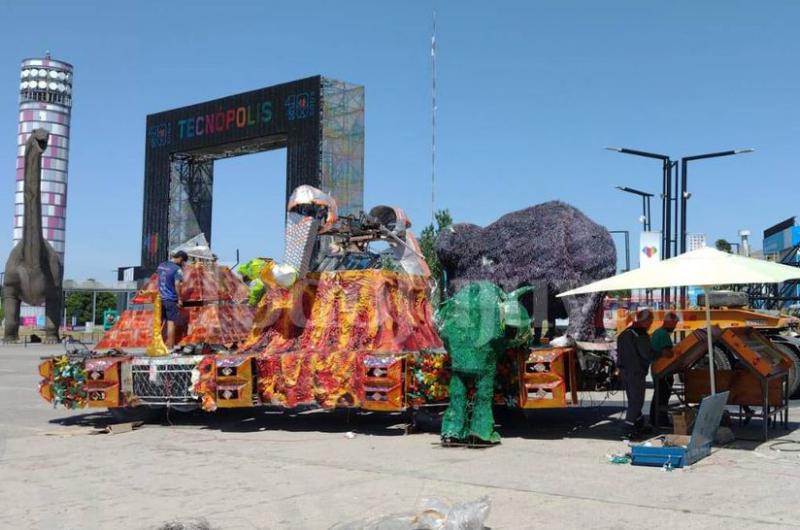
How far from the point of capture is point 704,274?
345 inches

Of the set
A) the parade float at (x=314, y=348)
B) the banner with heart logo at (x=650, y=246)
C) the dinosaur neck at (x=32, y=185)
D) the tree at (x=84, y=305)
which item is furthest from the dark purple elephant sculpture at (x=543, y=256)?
the tree at (x=84, y=305)

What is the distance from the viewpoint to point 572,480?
759cm

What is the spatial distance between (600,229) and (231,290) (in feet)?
20.3

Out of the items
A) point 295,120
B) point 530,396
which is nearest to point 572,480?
point 530,396

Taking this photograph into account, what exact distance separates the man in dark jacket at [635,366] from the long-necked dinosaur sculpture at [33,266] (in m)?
33.3

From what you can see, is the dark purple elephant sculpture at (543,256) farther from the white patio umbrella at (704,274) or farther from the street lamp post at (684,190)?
the street lamp post at (684,190)

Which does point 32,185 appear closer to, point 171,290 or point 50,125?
point 171,290

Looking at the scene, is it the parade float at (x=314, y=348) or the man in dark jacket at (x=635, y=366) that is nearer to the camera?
the man in dark jacket at (x=635, y=366)

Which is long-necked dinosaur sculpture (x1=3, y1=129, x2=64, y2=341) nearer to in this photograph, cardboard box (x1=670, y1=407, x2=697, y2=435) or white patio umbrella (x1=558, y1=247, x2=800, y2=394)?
white patio umbrella (x1=558, y1=247, x2=800, y2=394)

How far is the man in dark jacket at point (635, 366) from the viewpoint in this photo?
9.63 metres

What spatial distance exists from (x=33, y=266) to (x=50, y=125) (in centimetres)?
4920

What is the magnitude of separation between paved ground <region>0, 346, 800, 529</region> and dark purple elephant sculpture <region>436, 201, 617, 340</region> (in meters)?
1.61

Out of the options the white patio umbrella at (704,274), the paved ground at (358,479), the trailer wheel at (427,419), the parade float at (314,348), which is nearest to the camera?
the paved ground at (358,479)

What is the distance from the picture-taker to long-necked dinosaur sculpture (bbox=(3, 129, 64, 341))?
3725 cm
